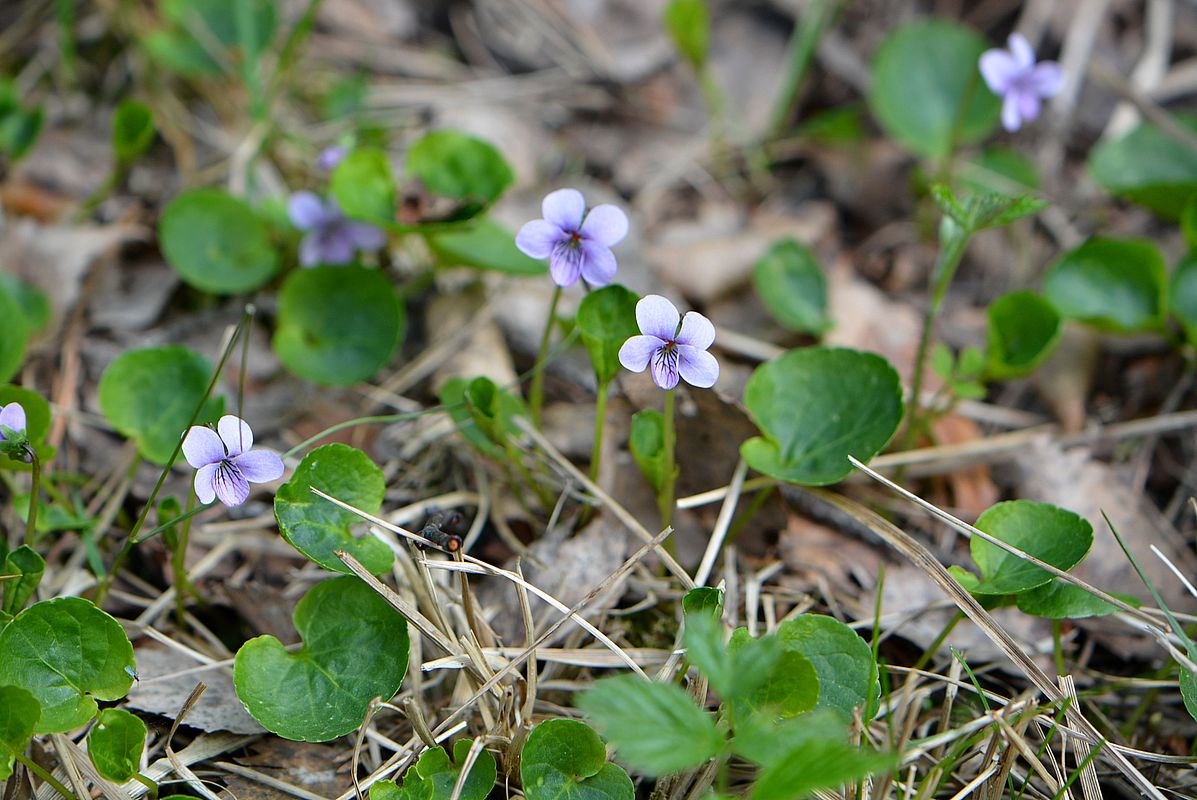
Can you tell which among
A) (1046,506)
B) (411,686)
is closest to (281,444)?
(411,686)

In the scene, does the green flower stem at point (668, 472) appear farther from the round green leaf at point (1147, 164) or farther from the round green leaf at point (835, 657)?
the round green leaf at point (1147, 164)

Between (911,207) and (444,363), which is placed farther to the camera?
(911,207)

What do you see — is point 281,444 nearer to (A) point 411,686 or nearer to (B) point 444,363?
(B) point 444,363

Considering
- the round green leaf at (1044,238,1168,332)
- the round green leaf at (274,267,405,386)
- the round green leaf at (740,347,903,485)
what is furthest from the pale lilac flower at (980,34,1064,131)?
the round green leaf at (274,267,405,386)

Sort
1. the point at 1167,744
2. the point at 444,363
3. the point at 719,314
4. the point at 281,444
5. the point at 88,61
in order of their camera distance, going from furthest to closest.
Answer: the point at 88,61 < the point at 719,314 < the point at 444,363 < the point at 281,444 < the point at 1167,744

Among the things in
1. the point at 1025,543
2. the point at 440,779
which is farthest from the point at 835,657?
the point at 440,779

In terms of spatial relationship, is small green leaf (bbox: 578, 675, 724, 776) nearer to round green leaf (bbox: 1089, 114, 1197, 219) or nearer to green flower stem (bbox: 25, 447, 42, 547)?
green flower stem (bbox: 25, 447, 42, 547)
